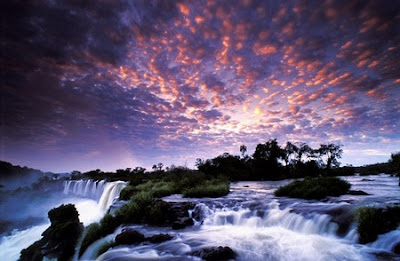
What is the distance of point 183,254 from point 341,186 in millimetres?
15872

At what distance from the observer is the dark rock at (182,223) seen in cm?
1209

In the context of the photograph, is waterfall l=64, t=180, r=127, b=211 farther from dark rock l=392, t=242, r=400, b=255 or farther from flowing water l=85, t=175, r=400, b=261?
dark rock l=392, t=242, r=400, b=255

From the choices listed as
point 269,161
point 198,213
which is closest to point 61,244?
point 198,213

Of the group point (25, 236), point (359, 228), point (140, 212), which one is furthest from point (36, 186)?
point (359, 228)

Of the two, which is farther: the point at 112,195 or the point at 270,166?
the point at 270,166

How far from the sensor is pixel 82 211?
40562 millimetres

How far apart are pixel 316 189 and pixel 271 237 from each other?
8293mm

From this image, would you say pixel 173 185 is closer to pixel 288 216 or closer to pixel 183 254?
pixel 288 216

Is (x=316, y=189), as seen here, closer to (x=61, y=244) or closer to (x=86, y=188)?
(x=61, y=244)

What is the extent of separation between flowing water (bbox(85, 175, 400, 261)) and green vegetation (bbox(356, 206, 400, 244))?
26 centimetres

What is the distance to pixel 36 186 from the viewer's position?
7488 cm

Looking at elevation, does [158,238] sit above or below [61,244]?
above

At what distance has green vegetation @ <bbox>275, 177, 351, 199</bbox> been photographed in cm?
1633

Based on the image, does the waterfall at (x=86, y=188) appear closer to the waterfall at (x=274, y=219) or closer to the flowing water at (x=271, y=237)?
the waterfall at (x=274, y=219)
